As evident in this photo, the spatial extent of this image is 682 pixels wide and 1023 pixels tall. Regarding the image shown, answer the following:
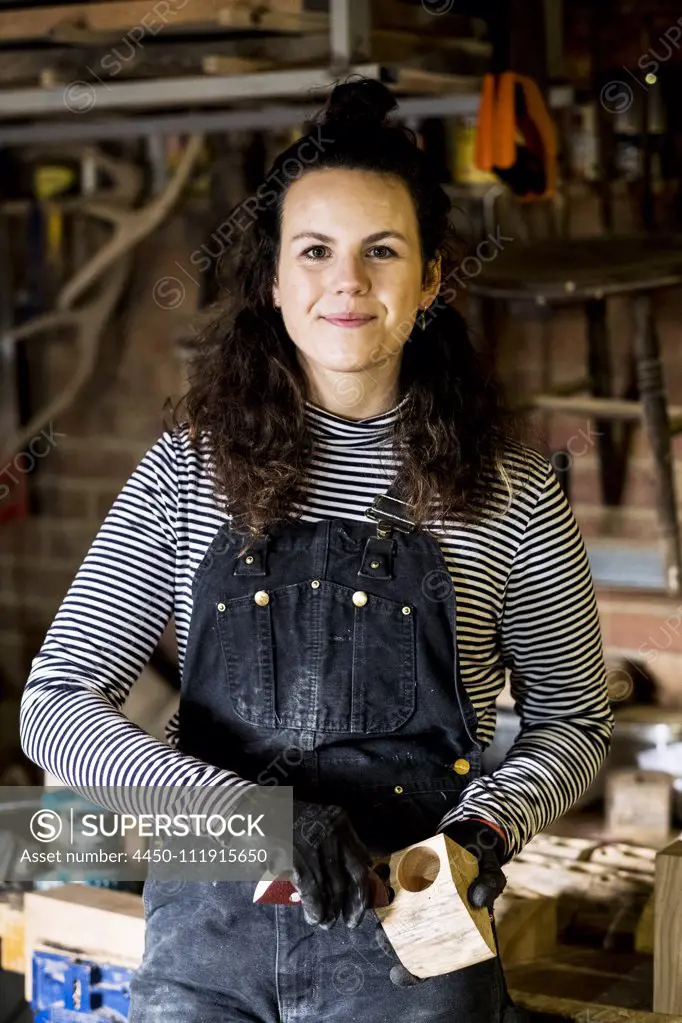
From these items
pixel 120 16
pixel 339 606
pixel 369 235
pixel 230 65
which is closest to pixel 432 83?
pixel 230 65

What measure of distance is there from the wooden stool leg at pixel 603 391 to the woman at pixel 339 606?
5.17 ft

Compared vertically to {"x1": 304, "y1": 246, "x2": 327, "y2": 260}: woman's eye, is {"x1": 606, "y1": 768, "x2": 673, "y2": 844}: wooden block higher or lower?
lower

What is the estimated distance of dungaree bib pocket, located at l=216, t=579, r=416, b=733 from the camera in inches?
60.8

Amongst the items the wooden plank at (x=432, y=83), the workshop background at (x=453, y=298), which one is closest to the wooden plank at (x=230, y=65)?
the workshop background at (x=453, y=298)

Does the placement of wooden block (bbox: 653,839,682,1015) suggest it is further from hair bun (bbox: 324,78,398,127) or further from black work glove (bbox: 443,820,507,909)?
hair bun (bbox: 324,78,398,127)

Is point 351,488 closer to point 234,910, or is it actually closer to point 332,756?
point 332,756

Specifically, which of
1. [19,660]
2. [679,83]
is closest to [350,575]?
[679,83]

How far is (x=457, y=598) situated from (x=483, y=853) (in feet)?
0.94

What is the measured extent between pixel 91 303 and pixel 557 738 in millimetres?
2555

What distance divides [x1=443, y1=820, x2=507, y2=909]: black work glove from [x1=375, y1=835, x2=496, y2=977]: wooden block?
11 mm

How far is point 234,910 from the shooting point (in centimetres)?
149

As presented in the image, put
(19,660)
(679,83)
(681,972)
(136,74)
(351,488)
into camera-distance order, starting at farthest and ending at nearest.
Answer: (19,660) → (679,83) → (136,74) → (681,972) → (351,488)

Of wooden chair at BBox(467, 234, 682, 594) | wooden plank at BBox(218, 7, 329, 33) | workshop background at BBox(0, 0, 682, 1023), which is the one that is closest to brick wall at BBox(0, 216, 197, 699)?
workshop background at BBox(0, 0, 682, 1023)

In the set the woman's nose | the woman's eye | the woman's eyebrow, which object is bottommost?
the woman's nose
